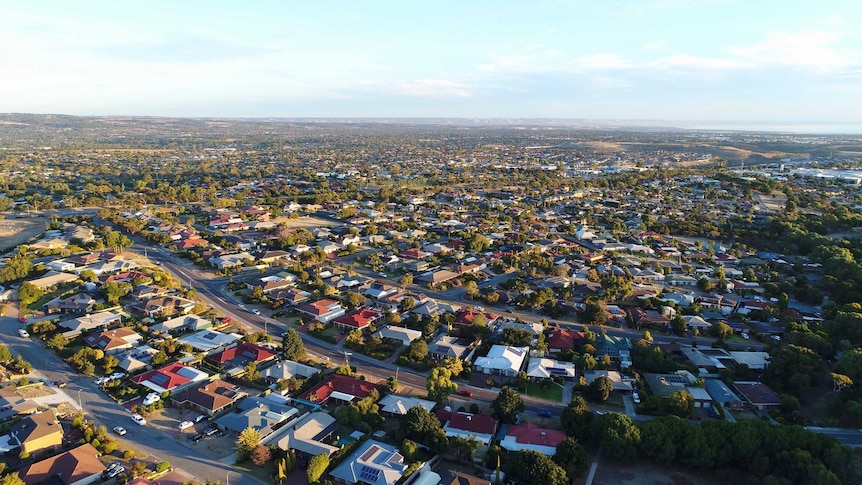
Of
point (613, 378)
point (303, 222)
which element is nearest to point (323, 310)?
point (613, 378)

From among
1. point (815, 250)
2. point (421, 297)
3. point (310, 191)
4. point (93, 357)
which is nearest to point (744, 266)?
point (815, 250)

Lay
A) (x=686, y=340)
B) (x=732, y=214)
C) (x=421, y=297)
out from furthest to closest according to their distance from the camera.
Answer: (x=732, y=214), (x=421, y=297), (x=686, y=340)

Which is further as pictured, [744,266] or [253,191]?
[253,191]

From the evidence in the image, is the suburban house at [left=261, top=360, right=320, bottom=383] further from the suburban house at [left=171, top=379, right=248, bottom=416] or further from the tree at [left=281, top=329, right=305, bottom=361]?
the suburban house at [left=171, top=379, right=248, bottom=416]

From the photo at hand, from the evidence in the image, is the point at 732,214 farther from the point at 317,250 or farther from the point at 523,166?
the point at 523,166

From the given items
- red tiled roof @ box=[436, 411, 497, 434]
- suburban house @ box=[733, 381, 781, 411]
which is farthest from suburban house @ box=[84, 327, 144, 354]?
suburban house @ box=[733, 381, 781, 411]

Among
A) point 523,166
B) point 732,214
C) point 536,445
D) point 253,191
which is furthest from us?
point 523,166

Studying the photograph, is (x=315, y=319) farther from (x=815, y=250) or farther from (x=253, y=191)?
(x=253, y=191)

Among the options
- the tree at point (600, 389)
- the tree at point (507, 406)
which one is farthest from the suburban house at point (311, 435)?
the tree at point (600, 389)
